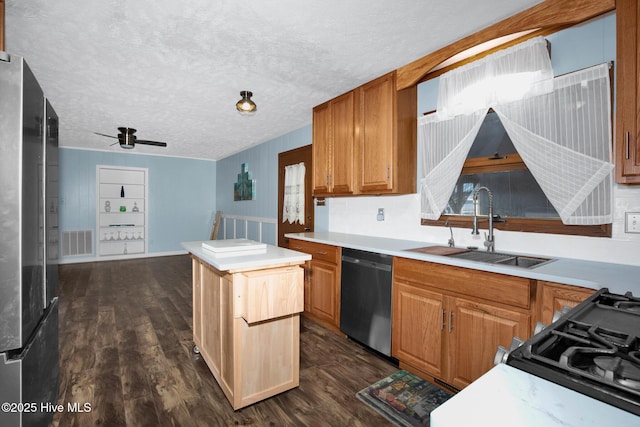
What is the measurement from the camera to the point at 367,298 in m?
2.59

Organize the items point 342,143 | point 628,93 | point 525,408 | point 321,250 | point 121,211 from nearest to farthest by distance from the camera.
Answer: point 525,408 < point 628,93 < point 321,250 < point 342,143 < point 121,211

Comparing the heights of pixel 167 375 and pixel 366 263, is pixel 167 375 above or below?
below

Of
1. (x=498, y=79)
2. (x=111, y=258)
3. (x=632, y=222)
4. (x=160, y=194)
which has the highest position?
(x=498, y=79)

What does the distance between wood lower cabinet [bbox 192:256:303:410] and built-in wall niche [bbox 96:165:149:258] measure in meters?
5.80

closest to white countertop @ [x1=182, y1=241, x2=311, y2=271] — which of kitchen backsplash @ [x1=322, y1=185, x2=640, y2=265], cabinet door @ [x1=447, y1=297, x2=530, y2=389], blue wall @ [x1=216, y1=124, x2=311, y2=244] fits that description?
cabinet door @ [x1=447, y1=297, x2=530, y2=389]

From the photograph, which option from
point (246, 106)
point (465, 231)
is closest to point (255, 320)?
point (465, 231)

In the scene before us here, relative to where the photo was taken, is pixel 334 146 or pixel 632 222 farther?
pixel 334 146

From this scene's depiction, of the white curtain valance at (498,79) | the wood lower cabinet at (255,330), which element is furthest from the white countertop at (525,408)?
the white curtain valance at (498,79)

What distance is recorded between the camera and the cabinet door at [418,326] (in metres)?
2.08

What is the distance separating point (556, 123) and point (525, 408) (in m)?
2.01

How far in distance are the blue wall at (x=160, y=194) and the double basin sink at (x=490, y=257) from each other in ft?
21.5

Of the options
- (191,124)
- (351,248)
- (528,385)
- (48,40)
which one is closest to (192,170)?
(191,124)

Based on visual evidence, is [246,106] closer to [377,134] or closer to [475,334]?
[377,134]

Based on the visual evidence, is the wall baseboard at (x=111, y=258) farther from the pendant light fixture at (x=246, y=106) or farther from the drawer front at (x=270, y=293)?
the drawer front at (x=270, y=293)
